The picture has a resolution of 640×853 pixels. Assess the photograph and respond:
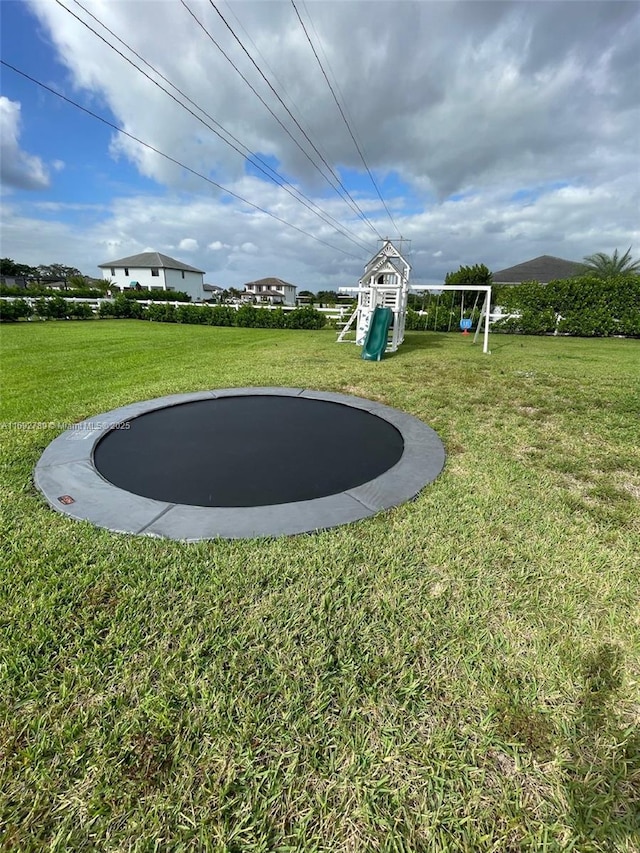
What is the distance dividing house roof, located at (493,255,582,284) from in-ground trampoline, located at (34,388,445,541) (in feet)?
92.6

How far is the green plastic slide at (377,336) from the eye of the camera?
783 centimetres

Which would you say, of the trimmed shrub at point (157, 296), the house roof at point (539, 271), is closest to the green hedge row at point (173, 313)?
the trimmed shrub at point (157, 296)

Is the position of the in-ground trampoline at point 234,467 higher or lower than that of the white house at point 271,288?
lower

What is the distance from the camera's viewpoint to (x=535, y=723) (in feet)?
3.80

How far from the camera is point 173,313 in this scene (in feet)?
58.5

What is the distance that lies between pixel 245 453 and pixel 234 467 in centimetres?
27

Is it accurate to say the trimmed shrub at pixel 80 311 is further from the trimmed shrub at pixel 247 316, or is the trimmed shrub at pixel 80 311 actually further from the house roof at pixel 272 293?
the house roof at pixel 272 293

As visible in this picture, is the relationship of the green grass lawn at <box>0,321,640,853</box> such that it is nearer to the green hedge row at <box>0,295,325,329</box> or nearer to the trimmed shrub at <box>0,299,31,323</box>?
the green hedge row at <box>0,295,325,329</box>

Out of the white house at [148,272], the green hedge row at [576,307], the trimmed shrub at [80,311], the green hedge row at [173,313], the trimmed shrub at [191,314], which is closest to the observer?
the green hedge row at [576,307]

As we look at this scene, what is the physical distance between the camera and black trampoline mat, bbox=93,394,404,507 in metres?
2.54

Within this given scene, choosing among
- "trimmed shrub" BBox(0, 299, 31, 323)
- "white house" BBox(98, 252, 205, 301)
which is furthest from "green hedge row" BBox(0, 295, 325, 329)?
"white house" BBox(98, 252, 205, 301)

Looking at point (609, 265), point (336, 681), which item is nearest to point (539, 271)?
point (609, 265)

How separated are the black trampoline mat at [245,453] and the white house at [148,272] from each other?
1611 inches

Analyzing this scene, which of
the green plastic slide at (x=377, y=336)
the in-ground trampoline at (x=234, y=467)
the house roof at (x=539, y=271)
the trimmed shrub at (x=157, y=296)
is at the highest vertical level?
the house roof at (x=539, y=271)
